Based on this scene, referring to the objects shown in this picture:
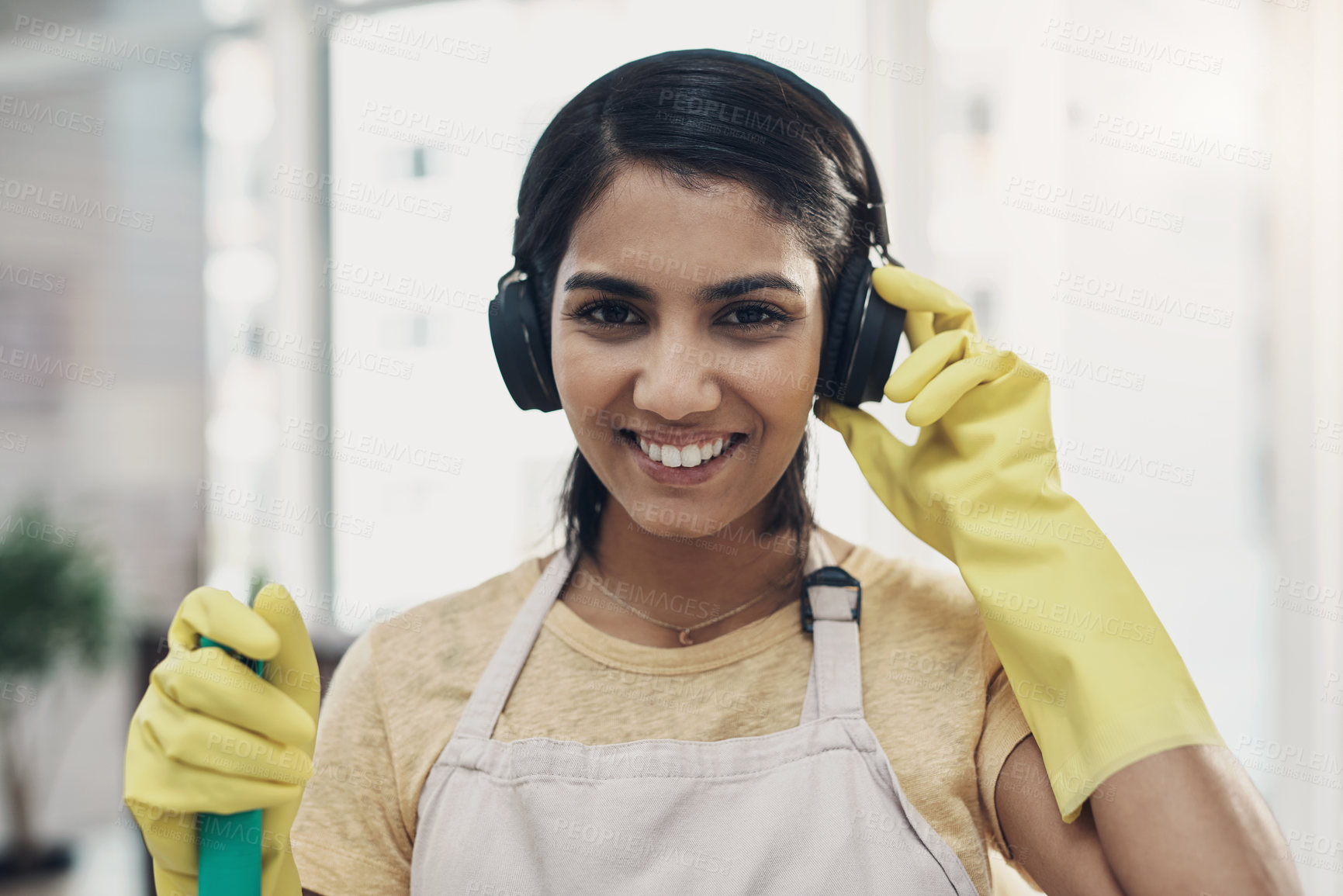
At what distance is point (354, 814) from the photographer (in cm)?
96

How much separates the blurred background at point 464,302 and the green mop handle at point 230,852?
2.64 feet

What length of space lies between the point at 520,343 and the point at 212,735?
1.56 feet

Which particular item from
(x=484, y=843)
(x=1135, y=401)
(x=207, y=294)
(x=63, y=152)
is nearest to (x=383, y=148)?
(x=207, y=294)

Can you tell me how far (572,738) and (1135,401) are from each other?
1.59 meters

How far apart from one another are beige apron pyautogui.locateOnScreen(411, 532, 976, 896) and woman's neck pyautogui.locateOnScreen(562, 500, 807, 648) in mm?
147

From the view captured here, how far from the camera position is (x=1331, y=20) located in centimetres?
186

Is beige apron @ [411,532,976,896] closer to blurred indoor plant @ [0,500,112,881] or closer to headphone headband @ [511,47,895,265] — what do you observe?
headphone headband @ [511,47,895,265]

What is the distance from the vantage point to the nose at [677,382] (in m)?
0.90

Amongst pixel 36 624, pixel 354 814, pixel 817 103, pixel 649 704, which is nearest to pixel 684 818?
pixel 649 704

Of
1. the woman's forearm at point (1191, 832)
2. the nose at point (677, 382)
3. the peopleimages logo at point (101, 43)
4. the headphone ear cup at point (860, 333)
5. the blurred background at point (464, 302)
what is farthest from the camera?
the peopleimages logo at point (101, 43)

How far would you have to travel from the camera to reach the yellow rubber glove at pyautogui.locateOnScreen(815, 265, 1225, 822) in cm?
82

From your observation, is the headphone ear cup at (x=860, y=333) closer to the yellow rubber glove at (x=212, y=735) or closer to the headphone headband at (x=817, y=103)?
the headphone headband at (x=817, y=103)

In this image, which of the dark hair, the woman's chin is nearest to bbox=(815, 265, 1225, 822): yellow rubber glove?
the dark hair

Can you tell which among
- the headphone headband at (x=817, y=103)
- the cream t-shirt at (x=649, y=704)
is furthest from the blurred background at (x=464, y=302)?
the headphone headband at (x=817, y=103)
